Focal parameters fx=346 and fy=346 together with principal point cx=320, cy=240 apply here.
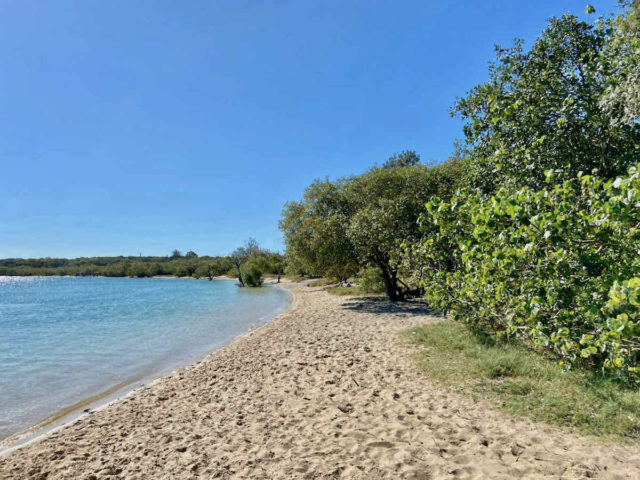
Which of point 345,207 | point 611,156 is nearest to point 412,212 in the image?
point 345,207

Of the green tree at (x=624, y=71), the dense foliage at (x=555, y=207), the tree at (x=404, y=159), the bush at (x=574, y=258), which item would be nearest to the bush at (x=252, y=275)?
the tree at (x=404, y=159)

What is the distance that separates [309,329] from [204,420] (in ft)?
30.0

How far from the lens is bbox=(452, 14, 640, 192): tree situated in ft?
24.4

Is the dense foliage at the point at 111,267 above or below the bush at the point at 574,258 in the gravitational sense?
above

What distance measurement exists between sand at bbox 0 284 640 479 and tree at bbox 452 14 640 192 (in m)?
4.93

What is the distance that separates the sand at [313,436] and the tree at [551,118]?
4932 mm

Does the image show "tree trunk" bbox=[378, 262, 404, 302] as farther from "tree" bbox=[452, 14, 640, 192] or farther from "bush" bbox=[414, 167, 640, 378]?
"bush" bbox=[414, 167, 640, 378]

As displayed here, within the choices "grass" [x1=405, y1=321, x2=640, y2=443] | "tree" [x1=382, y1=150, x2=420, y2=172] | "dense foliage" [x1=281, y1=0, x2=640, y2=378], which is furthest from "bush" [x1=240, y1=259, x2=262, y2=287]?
"grass" [x1=405, y1=321, x2=640, y2=443]

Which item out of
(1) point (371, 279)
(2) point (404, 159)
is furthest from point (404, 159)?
(1) point (371, 279)

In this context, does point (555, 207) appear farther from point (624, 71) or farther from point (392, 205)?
point (392, 205)

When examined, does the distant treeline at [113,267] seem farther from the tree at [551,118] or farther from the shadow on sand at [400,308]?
the tree at [551,118]

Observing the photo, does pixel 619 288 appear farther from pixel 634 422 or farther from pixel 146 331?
pixel 146 331

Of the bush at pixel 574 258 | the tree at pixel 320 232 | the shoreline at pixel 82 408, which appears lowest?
the shoreline at pixel 82 408

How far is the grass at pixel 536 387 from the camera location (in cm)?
500
